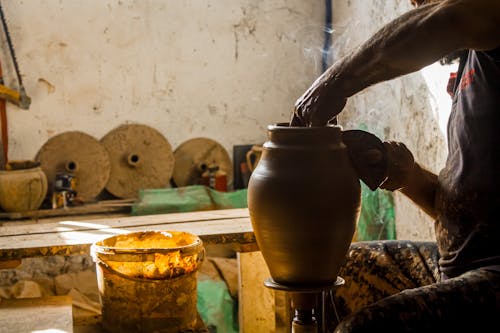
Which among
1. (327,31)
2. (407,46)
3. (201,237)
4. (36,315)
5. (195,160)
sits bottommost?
(36,315)

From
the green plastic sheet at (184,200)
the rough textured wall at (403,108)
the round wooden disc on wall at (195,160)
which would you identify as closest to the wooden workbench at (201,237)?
the green plastic sheet at (184,200)

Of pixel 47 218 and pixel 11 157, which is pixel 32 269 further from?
pixel 11 157

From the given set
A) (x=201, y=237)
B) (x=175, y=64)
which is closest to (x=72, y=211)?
(x=175, y=64)

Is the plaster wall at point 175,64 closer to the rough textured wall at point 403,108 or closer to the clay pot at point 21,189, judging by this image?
the rough textured wall at point 403,108

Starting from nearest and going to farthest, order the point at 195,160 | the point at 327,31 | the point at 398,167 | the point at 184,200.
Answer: the point at 398,167
the point at 184,200
the point at 195,160
the point at 327,31

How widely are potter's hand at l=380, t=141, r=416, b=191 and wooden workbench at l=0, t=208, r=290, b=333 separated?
1.33m

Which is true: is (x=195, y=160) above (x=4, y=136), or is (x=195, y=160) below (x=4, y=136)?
below

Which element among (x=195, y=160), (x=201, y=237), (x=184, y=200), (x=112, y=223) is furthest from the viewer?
(x=195, y=160)

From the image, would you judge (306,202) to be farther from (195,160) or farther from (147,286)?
(195,160)

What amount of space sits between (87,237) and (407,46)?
2265mm

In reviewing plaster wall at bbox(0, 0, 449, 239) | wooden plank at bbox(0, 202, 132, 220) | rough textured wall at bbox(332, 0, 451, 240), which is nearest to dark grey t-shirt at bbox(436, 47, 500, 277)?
rough textured wall at bbox(332, 0, 451, 240)

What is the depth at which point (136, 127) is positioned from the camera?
6.03m

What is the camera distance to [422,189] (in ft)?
8.32

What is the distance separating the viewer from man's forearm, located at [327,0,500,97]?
1.90 metres
